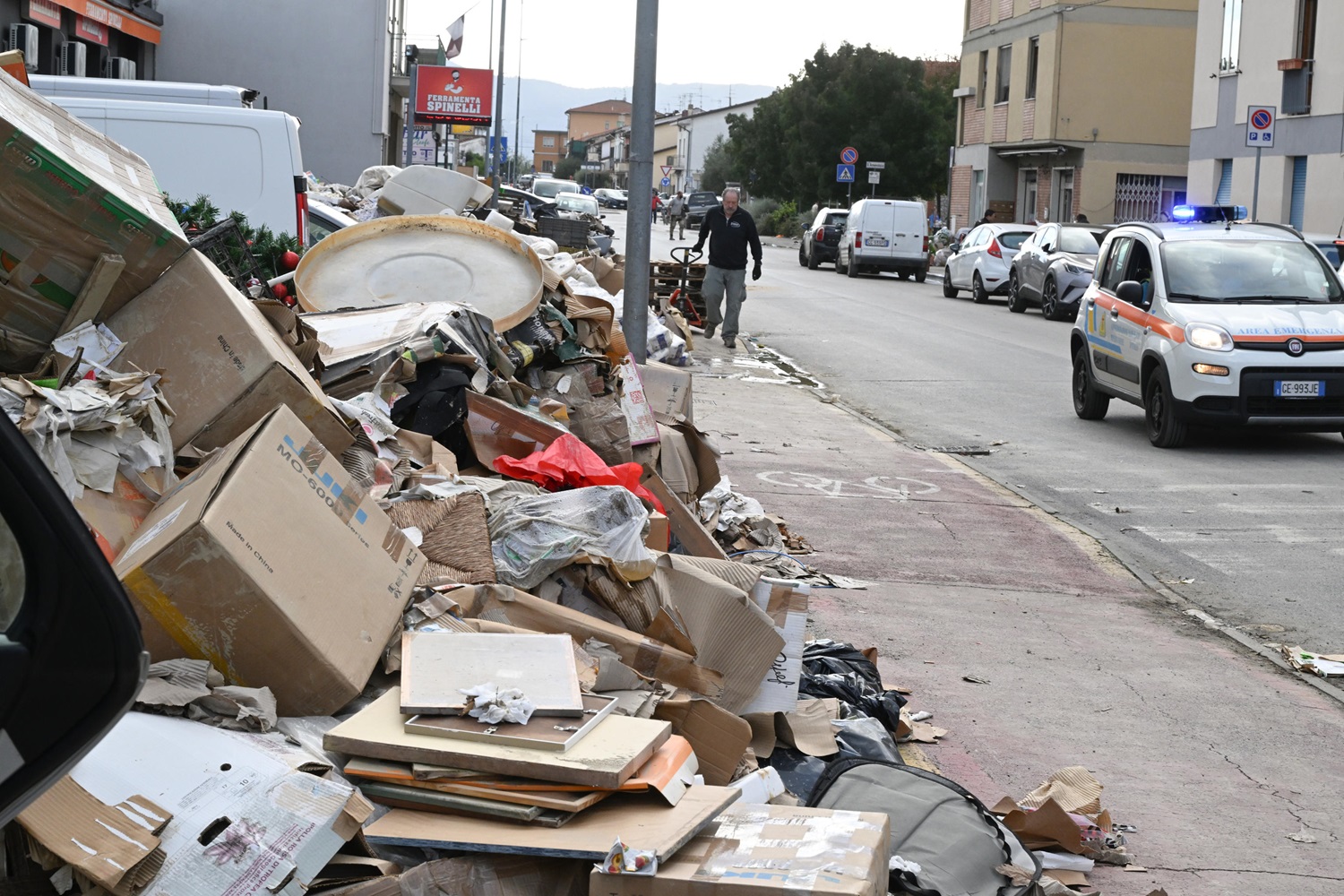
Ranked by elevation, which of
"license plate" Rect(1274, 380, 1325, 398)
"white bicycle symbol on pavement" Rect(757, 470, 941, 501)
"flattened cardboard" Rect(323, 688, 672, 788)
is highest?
"license plate" Rect(1274, 380, 1325, 398)

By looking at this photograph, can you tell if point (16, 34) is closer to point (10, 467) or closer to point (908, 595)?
point (908, 595)

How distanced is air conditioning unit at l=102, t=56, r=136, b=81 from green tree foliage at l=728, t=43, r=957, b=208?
39.7 meters

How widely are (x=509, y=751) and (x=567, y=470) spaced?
2420 mm

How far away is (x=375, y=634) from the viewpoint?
12.5 ft

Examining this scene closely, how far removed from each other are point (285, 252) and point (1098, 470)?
241 inches

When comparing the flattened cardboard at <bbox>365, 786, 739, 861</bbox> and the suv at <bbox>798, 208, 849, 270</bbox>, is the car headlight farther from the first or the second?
the suv at <bbox>798, 208, 849, 270</bbox>

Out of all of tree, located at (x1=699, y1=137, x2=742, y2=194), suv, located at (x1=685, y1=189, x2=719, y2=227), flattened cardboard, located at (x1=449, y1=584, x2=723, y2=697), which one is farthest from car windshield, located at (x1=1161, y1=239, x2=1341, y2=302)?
tree, located at (x1=699, y1=137, x2=742, y2=194)

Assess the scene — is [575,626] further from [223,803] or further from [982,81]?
[982,81]

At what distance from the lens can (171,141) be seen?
995cm

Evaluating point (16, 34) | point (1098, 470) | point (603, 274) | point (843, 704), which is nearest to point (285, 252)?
point (603, 274)

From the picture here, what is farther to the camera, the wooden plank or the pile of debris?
the wooden plank

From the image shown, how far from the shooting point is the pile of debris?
2938 mm

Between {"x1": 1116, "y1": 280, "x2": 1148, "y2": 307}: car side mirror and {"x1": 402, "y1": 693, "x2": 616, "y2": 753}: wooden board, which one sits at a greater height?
{"x1": 1116, "y1": 280, "x2": 1148, "y2": 307}: car side mirror

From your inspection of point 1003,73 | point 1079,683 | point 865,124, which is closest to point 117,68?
point 1079,683
